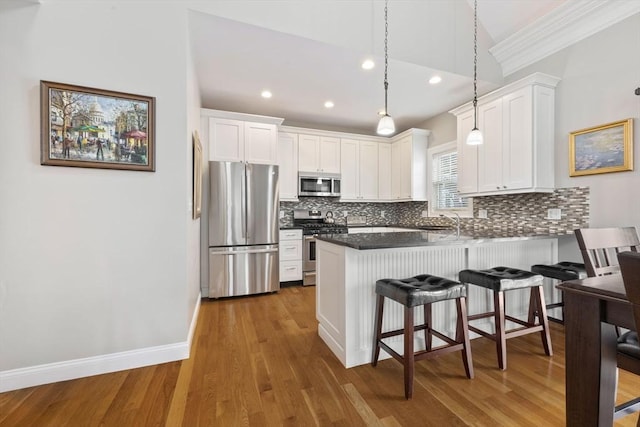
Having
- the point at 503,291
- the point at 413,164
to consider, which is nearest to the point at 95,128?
the point at 503,291

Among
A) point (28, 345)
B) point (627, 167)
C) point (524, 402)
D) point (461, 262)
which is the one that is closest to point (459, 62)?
point (627, 167)

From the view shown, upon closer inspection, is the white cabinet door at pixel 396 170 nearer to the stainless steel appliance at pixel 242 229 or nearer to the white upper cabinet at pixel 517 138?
the white upper cabinet at pixel 517 138

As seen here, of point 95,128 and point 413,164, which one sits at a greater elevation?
point 413,164

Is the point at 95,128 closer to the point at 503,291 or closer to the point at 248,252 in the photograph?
the point at 248,252

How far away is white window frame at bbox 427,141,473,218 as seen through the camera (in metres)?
3.91

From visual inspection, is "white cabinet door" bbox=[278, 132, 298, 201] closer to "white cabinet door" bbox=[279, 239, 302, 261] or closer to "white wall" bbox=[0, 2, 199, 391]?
"white cabinet door" bbox=[279, 239, 302, 261]

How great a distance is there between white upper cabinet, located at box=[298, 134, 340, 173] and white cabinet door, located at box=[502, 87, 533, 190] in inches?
96.3

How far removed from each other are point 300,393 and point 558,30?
156 inches

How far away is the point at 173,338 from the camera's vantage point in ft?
6.80

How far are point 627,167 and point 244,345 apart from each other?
11.6 feet

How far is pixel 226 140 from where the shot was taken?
3711 mm

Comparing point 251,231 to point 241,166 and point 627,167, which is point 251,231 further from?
point 627,167

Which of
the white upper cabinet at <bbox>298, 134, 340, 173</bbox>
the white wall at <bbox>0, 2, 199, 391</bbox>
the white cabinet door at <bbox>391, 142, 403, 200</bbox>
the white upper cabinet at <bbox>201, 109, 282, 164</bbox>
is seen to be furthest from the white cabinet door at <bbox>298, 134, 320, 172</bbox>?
the white wall at <bbox>0, 2, 199, 391</bbox>

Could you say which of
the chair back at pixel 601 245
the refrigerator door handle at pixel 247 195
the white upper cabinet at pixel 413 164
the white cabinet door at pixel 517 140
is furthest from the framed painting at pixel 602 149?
the refrigerator door handle at pixel 247 195
